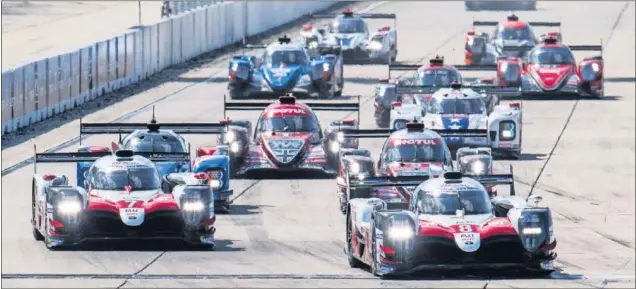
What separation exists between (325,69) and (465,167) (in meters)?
23.1

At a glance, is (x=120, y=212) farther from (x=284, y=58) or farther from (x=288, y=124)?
(x=284, y=58)

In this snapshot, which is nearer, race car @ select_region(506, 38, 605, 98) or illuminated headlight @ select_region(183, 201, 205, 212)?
illuminated headlight @ select_region(183, 201, 205, 212)

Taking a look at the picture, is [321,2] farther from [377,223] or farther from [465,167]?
[377,223]

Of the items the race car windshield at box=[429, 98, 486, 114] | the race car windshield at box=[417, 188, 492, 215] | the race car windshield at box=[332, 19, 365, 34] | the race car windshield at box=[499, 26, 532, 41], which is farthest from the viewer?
the race car windshield at box=[332, 19, 365, 34]

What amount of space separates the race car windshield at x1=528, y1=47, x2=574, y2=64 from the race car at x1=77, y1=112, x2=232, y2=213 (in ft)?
74.1

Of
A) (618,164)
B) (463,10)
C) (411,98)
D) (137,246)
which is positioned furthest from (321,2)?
(137,246)

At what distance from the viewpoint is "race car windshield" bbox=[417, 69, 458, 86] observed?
61.0 meters

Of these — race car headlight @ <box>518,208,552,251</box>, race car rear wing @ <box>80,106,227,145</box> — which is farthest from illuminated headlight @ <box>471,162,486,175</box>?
race car headlight @ <box>518,208,552,251</box>

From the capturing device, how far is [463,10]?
370 feet

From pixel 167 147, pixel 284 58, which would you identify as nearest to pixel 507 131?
pixel 167 147

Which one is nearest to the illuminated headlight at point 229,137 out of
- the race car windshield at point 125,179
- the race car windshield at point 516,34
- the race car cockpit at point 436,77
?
the race car windshield at point 125,179

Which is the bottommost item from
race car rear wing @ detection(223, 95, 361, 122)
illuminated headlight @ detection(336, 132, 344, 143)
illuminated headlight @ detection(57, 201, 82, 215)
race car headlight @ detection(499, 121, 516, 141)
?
illuminated headlight @ detection(57, 201, 82, 215)

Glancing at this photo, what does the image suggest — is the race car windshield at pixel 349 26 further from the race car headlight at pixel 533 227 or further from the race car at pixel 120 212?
the race car headlight at pixel 533 227

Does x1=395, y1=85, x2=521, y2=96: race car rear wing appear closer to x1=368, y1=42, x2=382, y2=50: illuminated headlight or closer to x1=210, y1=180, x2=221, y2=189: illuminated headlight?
x1=210, y1=180, x2=221, y2=189: illuminated headlight
